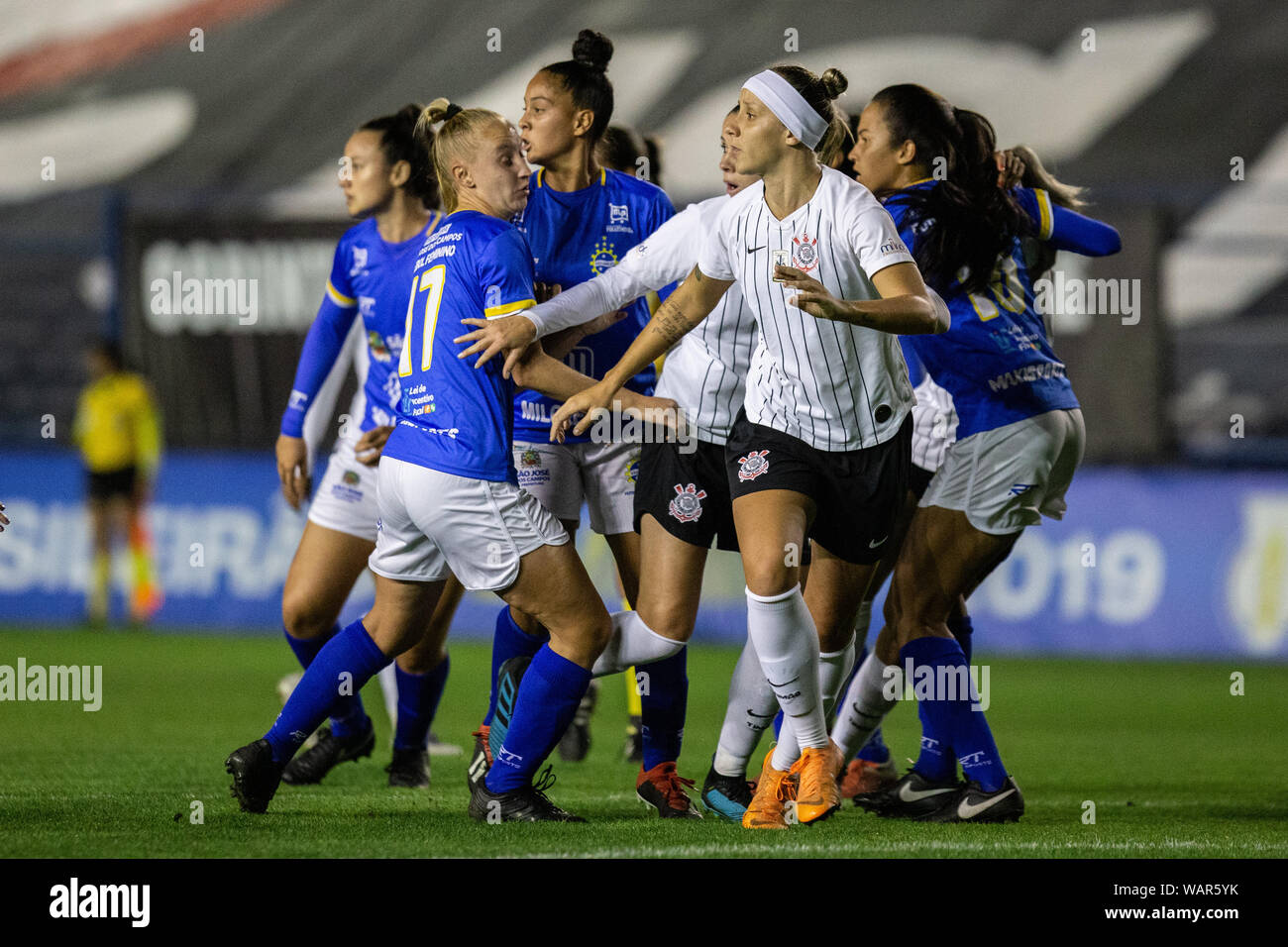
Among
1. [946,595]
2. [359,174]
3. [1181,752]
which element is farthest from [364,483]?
[1181,752]

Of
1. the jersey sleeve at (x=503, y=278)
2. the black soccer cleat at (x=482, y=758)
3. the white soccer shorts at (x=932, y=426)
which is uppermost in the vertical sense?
the jersey sleeve at (x=503, y=278)

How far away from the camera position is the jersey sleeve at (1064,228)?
5191 millimetres

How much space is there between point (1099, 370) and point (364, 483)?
6556mm

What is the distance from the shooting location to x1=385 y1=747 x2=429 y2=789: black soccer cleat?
570 cm

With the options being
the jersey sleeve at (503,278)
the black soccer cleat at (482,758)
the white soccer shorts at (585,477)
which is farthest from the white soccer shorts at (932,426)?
the black soccer cleat at (482,758)

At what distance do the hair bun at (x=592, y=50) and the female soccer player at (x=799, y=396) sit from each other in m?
0.83

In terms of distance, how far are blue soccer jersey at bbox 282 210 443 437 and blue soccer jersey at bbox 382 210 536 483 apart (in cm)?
98

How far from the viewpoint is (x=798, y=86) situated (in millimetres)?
4484

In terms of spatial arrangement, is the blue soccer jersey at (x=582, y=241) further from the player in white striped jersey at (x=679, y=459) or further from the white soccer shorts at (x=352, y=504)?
the white soccer shorts at (x=352, y=504)

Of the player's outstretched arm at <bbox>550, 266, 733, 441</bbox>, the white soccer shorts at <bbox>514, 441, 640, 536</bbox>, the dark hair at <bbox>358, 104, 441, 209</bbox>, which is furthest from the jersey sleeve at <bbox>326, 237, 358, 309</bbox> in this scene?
the player's outstretched arm at <bbox>550, 266, 733, 441</bbox>

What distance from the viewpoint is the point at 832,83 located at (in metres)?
4.61

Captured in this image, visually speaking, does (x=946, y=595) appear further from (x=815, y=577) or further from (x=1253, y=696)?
(x=1253, y=696)

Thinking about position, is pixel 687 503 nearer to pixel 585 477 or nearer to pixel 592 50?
pixel 585 477

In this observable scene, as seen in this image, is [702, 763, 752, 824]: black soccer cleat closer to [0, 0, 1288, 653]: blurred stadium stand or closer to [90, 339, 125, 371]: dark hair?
[0, 0, 1288, 653]: blurred stadium stand
